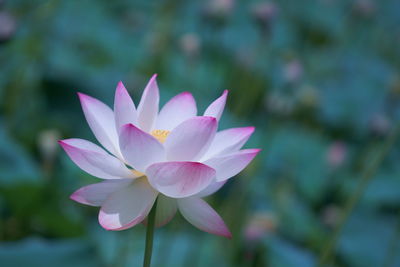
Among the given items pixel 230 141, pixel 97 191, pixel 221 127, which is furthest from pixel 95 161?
pixel 221 127

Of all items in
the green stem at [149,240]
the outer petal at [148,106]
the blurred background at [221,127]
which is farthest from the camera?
the blurred background at [221,127]

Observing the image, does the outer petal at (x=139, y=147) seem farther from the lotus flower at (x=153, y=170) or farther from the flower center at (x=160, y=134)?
the flower center at (x=160, y=134)

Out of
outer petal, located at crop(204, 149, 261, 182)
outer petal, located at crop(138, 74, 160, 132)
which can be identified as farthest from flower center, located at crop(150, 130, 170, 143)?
outer petal, located at crop(204, 149, 261, 182)

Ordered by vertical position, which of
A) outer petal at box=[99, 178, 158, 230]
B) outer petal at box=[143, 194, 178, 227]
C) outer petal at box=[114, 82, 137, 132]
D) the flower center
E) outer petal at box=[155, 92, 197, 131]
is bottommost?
outer petal at box=[143, 194, 178, 227]

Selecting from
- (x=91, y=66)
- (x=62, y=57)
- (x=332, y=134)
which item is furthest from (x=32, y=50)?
(x=332, y=134)

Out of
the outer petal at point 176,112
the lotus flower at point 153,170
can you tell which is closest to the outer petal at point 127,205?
the lotus flower at point 153,170

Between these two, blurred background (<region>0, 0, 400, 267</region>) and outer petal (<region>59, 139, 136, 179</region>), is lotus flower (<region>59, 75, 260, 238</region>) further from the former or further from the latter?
blurred background (<region>0, 0, 400, 267</region>)
